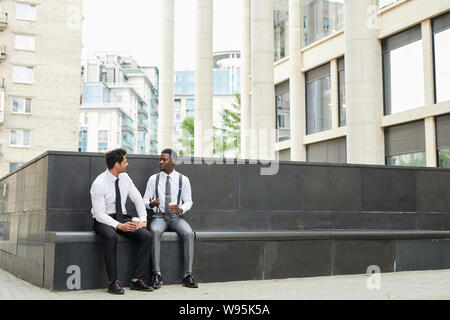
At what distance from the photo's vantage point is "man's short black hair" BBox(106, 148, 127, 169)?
23.5 feet

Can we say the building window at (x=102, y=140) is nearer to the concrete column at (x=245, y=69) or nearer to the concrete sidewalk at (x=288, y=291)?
the concrete column at (x=245, y=69)

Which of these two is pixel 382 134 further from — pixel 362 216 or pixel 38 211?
pixel 38 211

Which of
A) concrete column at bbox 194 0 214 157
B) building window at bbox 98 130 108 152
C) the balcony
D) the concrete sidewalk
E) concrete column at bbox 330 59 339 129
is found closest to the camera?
the concrete sidewalk

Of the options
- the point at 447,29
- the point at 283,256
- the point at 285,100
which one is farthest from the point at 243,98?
the point at 283,256

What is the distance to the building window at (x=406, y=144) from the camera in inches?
848

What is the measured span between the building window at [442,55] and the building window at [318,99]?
7.20m

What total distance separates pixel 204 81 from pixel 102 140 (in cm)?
8294

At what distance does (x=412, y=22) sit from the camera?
21.6 m

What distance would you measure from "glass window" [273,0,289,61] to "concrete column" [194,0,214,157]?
20.4ft

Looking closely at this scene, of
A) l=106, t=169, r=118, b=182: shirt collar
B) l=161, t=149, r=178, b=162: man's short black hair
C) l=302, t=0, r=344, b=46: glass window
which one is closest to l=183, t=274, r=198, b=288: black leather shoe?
l=106, t=169, r=118, b=182: shirt collar

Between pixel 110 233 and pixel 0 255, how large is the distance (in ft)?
19.8

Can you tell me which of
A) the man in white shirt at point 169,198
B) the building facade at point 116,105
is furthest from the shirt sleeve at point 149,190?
the building facade at point 116,105

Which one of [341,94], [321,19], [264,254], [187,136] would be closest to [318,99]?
[341,94]

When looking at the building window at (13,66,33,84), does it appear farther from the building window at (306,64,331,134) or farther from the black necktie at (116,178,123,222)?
the black necktie at (116,178,123,222)
